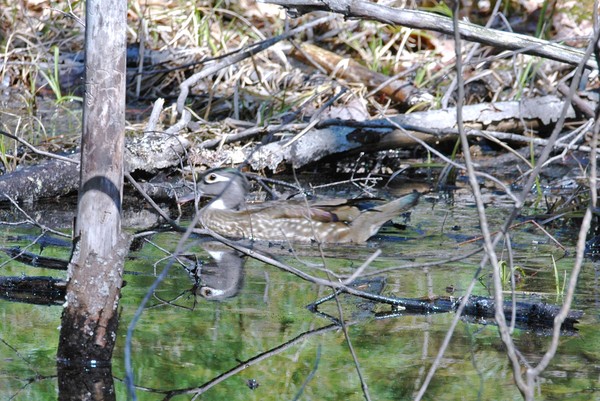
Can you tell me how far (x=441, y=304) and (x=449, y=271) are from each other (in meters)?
1.10

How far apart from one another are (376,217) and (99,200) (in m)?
3.77

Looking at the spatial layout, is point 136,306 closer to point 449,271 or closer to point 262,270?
point 262,270

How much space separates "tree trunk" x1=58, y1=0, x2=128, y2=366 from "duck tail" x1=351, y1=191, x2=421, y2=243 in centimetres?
353

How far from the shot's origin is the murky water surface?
3.93 metres

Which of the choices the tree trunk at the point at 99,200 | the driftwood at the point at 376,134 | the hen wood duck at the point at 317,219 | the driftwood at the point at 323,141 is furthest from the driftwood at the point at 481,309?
the driftwood at the point at 376,134

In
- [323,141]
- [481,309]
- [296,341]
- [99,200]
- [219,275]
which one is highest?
[323,141]

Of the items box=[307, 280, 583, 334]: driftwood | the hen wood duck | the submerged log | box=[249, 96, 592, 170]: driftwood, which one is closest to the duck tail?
the hen wood duck

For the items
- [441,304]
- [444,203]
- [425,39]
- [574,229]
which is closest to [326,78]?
[425,39]

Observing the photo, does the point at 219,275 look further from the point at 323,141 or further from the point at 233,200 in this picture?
the point at 323,141

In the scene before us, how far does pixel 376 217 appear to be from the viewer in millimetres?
7324

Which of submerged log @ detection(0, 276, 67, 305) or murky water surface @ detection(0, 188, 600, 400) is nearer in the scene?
murky water surface @ detection(0, 188, 600, 400)

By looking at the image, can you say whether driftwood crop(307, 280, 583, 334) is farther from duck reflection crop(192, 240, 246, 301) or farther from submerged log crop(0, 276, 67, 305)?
submerged log crop(0, 276, 67, 305)

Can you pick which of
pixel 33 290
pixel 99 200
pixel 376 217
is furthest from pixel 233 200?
pixel 99 200

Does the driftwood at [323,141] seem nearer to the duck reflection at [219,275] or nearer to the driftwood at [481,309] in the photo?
the duck reflection at [219,275]
